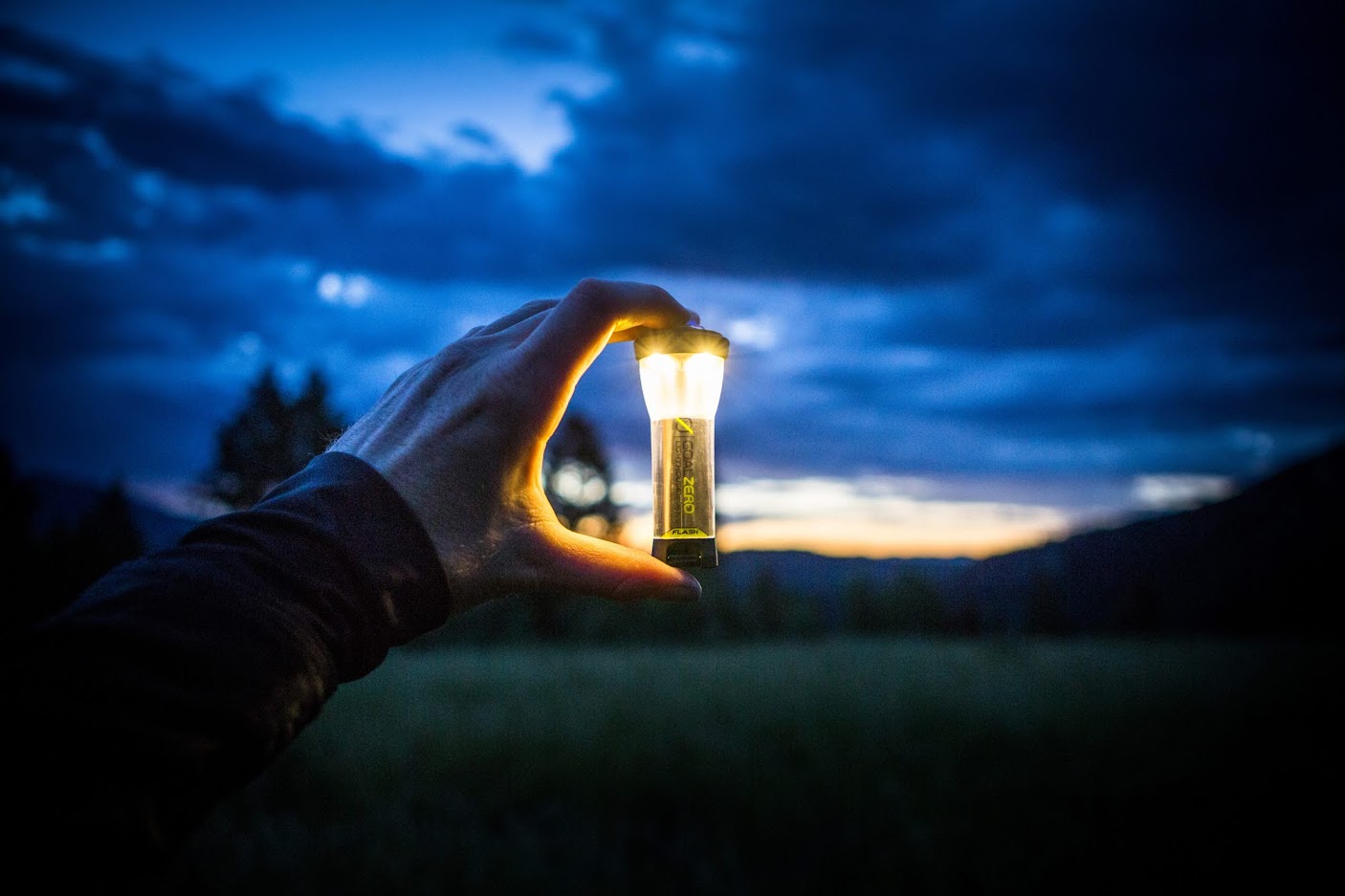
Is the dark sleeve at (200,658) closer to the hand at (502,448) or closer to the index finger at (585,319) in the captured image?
the hand at (502,448)

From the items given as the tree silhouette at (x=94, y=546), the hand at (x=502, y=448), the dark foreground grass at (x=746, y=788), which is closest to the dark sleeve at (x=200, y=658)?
the hand at (x=502, y=448)

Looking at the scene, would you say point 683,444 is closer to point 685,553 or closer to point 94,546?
point 685,553

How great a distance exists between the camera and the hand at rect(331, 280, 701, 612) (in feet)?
7.10

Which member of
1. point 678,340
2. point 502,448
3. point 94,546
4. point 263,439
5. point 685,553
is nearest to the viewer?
point 502,448

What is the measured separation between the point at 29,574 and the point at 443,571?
5.54m

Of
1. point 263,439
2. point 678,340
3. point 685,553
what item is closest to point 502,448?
point 678,340

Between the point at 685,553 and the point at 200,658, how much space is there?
1.55 meters

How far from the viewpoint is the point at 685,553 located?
286cm

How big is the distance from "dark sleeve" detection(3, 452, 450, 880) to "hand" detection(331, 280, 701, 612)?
0.34ft

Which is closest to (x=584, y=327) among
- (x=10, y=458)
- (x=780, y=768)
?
(x=10, y=458)

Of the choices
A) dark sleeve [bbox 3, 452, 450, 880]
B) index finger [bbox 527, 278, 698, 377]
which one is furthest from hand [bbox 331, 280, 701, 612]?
dark sleeve [bbox 3, 452, 450, 880]

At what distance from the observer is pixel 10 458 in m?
6.86

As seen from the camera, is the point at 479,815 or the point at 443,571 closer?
the point at 443,571

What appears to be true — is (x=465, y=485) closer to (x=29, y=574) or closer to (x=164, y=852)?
(x=164, y=852)
